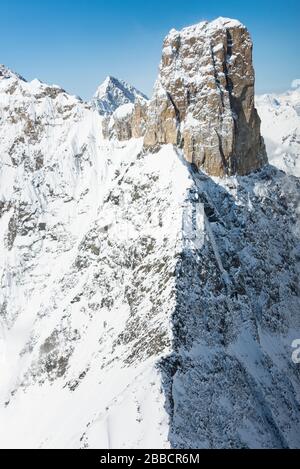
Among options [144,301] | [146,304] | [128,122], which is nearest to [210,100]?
[128,122]

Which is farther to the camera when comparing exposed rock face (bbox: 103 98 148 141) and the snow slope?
exposed rock face (bbox: 103 98 148 141)

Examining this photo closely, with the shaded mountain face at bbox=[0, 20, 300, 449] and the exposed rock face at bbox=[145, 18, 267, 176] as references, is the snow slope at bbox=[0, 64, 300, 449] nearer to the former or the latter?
the shaded mountain face at bbox=[0, 20, 300, 449]

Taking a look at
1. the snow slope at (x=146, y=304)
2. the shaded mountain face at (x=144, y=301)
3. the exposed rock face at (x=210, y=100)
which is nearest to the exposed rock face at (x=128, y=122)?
the shaded mountain face at (x=144, y=301)

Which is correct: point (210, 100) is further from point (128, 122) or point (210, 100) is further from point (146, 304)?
point (146, 304)

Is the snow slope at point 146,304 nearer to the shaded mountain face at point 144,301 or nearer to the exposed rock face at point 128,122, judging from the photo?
the shaded mountain face at point 144,301

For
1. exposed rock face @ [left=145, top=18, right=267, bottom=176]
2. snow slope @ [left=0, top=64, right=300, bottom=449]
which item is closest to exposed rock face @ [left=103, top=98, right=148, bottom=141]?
snow slope @ [left=0, top=64, right=300, bottom=449]
